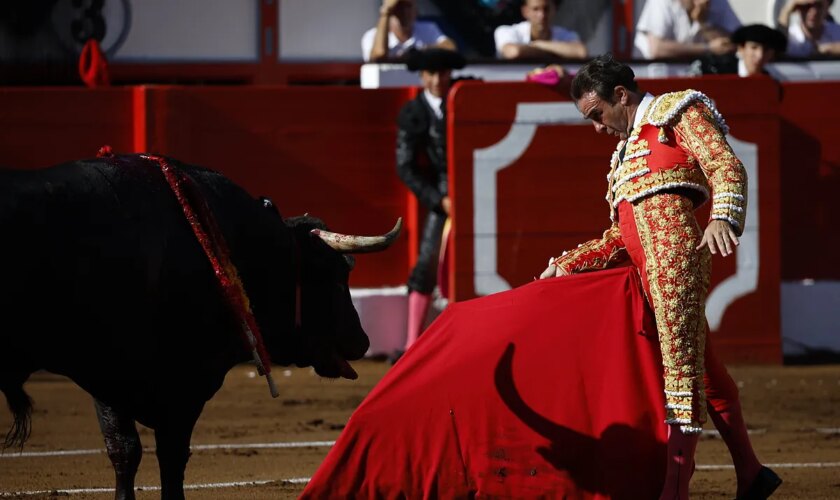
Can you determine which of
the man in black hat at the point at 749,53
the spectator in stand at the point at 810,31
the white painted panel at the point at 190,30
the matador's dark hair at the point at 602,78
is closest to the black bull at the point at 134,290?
the matador's dark hair at the point at 602,78

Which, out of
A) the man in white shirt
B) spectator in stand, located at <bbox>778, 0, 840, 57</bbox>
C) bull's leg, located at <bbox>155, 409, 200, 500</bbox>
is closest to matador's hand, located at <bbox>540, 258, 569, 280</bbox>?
bull's leg, located at <bbox>155, 409, 200, 500</bbox>

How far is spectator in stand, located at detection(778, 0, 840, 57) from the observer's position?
9445 mm

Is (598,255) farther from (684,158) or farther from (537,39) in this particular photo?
(537,39)

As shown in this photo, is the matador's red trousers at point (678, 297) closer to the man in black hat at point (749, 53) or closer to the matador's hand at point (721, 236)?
the matador's hand at point (721, 236)

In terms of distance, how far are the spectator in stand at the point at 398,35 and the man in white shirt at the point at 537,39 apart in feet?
0.99

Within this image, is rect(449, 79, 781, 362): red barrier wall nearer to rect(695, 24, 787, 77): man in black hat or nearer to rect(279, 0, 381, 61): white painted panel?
rect(695, 24, 787, 77): man in black hat

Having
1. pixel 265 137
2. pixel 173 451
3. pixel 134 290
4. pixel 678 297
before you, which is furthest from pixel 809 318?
pixel 134 290

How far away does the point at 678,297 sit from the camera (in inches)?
166

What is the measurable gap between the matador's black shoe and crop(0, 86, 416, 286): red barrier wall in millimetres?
4139

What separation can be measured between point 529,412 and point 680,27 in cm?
535

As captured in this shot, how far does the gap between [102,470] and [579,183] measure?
3243 mm

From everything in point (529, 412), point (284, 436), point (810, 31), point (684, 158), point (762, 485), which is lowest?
point (284, 436)

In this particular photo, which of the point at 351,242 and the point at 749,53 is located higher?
the point at 749,53

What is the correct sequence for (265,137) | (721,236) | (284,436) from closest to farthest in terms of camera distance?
(721,236) < (284,436) < (265,137)
